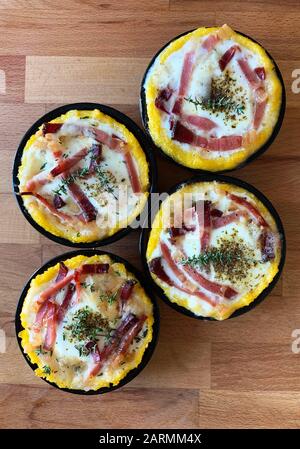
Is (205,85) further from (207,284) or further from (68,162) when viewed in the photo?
(207,284)

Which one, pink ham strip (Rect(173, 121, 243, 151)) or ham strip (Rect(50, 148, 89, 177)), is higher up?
pink ham strip (Rect(173, 121, 243, 151))

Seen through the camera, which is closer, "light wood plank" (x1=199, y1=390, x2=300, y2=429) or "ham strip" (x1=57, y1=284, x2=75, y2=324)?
"ham strip" (x1=57, y1=284, x2=75, y2=324)

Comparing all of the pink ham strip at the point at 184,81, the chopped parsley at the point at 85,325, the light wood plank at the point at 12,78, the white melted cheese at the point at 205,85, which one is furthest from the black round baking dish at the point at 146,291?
the light wood plank at the point at 12,78

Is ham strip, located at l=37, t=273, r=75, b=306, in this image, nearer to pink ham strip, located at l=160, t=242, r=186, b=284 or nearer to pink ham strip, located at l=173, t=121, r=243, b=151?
pink ham strip, located at l=160, t=242, r=186, b=284

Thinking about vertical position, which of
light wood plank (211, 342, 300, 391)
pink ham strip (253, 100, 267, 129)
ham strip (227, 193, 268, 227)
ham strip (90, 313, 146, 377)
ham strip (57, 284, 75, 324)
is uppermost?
pink ham strip (253, 100, 267, 129)

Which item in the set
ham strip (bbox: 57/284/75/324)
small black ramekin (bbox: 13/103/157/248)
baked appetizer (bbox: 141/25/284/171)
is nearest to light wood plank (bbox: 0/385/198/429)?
ham strip (bbox: 57/284/75/324)

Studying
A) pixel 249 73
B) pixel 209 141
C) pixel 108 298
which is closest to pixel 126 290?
pixel 108 298

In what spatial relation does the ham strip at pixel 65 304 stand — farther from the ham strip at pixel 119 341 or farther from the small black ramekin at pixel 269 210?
the small black ramekin at pixel 269 210
